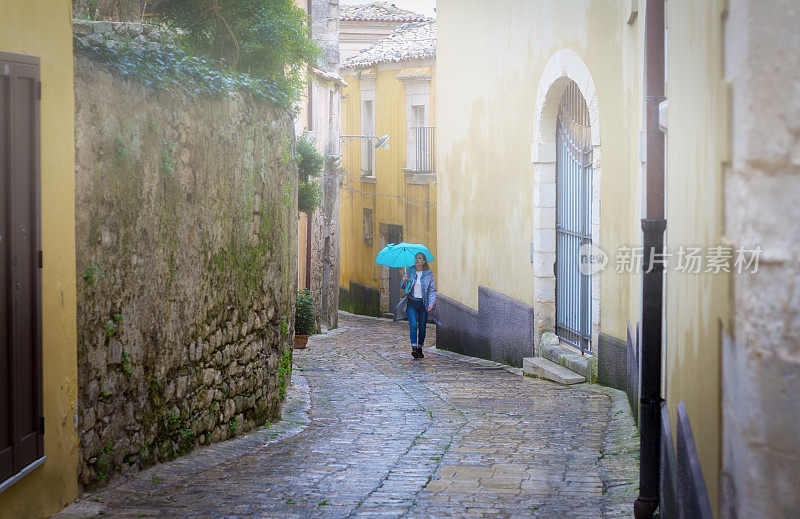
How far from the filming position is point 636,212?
8.34m

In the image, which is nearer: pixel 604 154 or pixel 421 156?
pixel 604 154

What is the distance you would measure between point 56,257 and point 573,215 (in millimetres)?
7465

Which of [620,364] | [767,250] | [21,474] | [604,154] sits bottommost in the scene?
[620,364]

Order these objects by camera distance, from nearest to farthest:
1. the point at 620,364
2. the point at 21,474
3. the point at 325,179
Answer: the point at 21,474 → the point at 620,364 → the point at 325,179

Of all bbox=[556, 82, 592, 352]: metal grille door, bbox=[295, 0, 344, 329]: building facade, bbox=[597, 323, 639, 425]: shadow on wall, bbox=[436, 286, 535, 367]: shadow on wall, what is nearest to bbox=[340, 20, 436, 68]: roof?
bbox=[295, 0, 344, 329]: building facade

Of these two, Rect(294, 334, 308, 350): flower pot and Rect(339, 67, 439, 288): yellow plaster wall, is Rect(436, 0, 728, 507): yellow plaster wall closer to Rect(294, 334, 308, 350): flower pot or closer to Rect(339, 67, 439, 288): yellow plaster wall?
Rect(294, 334, 308, 350): flower pot

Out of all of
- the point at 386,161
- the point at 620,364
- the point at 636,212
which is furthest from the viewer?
the point at 386,161

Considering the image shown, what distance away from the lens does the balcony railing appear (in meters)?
26.1

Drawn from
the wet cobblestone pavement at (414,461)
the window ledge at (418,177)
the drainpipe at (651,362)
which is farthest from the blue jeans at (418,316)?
the window ledge at (418,177)

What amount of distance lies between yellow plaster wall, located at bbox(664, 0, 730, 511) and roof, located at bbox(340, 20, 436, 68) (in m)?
22.1

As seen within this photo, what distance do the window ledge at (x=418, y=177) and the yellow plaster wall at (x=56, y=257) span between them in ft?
68.1

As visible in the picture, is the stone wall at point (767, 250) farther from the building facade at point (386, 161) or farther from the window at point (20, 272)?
the building facade at point (386, 161)

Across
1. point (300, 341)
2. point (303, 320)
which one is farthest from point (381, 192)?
point (300, 341)

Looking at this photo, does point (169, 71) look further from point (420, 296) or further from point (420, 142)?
point (420, 142)
